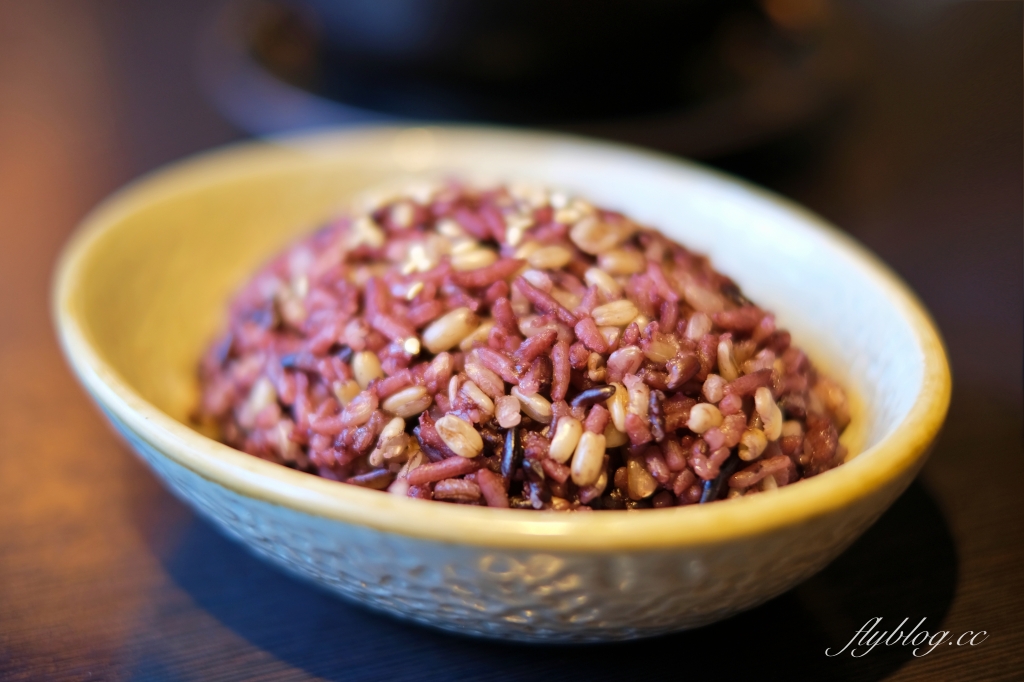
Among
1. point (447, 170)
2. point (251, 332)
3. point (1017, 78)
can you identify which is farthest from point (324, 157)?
point (1017, 78)

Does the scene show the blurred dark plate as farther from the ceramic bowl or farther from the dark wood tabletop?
the ceramic bowl

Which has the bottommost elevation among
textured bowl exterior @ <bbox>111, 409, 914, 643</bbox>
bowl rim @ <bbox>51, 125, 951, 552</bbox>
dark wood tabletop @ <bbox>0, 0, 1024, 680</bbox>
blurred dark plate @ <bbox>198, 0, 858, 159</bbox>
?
dark wood tabletop @ <bbox>0, 0, 1024, 680</bbox>

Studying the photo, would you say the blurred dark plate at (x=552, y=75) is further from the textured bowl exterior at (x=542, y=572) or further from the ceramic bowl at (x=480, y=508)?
the textured bowl exterior at (x=542, y=572)

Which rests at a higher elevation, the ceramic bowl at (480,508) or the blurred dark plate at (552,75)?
the blurred dark plate at (552,75)

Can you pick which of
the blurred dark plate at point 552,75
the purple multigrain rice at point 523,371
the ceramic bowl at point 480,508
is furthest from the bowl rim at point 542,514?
the blurred dark plate at point 552,75

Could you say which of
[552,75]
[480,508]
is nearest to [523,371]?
[480,508]

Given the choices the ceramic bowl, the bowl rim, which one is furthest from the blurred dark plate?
the bowl rim

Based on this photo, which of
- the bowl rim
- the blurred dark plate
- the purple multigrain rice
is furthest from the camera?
the blurred dark plate
